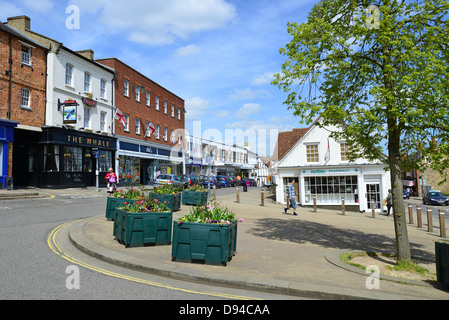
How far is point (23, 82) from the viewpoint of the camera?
21250 mm

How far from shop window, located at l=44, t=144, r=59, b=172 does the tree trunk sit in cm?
2260

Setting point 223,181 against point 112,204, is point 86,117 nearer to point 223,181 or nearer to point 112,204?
point 112,204

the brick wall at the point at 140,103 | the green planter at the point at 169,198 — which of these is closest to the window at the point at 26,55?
the brick wall at the point at 140,103

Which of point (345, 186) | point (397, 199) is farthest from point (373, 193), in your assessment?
point (397, 199)

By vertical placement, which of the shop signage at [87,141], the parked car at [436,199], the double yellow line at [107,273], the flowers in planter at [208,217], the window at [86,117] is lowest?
the parked car at [436,199]

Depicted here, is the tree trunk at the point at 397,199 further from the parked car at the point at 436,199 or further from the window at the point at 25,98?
the parked car at the point at 436,199

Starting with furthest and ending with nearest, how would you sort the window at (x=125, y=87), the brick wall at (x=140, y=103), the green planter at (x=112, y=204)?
1. the window at (x=125, y=87)
2. the brick wall at (x=140, y=103)
3. the green planter at (x=112, y=204)

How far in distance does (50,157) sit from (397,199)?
23.1m

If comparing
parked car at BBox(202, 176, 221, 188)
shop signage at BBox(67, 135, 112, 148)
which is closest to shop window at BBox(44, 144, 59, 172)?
shop signage at BBox(67, 135, 112, 148)

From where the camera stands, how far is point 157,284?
517 cm

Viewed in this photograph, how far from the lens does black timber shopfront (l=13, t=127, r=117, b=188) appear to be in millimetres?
22812

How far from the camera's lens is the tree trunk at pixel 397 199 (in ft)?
22.7
